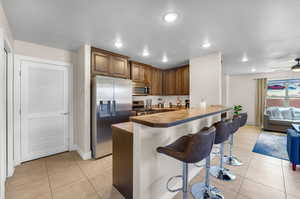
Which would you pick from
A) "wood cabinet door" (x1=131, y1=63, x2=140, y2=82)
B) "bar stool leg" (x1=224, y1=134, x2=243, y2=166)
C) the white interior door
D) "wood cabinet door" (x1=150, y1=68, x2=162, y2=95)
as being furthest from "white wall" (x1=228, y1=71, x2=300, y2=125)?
the white interior door

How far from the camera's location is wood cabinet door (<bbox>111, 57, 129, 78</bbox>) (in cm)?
348

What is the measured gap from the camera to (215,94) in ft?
11.4

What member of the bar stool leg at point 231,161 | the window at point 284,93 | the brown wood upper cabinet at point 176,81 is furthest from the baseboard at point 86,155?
the window at point 284,93

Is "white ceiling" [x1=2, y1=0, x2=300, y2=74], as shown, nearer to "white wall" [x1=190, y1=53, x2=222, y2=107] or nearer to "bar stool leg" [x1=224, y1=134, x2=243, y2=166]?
"white wall" [x1=190, y1=53, x2=222, y2=107]

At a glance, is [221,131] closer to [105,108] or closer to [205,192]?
[205,192]

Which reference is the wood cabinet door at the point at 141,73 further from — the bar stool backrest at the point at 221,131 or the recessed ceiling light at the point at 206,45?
the bar stool backrest at the point at 221,131

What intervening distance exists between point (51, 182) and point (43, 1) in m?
2.64

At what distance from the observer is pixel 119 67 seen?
11.9 ft

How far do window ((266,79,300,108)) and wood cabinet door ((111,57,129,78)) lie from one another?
6708 millimetres

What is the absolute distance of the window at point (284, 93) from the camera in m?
5.52

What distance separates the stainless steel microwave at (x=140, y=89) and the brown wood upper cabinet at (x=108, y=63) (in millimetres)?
744

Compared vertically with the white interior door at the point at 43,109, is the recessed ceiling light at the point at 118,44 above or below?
above

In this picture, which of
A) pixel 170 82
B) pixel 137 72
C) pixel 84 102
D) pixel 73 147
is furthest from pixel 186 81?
pixel 73 147

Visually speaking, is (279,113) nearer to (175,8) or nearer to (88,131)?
(175,8)
